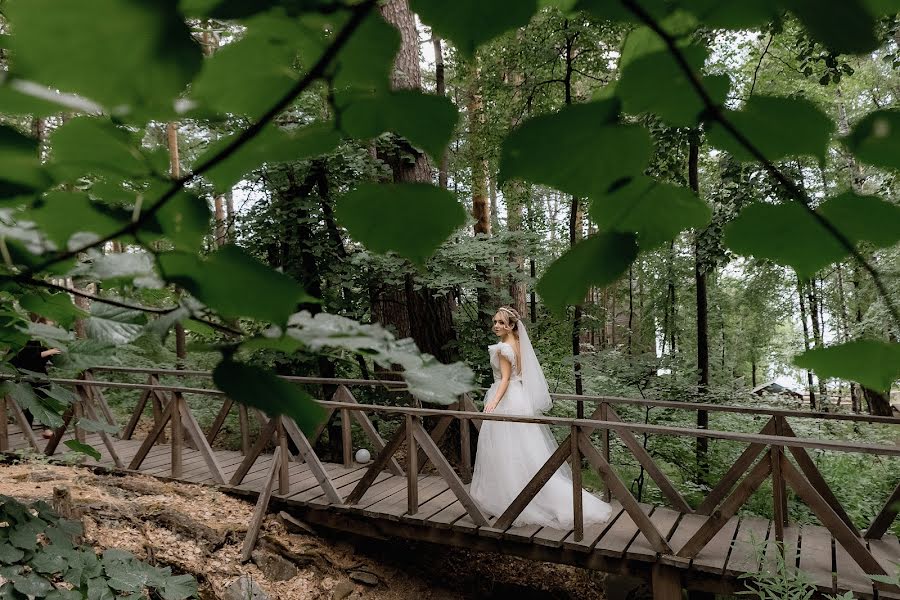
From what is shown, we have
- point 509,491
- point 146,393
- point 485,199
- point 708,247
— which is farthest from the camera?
point 485,199

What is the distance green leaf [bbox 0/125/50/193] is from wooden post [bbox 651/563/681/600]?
4.01 meters

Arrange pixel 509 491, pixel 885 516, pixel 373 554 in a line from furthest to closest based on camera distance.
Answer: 1. pixel 373 554
2. pixel 509 491
3. pixel 885 516

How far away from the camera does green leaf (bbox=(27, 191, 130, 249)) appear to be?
16.0 inches

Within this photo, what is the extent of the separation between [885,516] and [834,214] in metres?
4.46

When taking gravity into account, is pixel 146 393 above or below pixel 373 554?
above

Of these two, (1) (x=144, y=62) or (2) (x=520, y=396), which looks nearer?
(1) (x=144, y=62)

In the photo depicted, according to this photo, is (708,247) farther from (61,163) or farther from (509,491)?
(61,163)

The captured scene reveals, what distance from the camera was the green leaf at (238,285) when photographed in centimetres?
38

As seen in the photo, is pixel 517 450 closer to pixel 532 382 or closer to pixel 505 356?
pixel 532 382

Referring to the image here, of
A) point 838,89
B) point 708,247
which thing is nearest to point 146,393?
point 708,247

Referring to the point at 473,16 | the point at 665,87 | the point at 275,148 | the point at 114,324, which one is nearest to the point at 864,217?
the point at 665,87

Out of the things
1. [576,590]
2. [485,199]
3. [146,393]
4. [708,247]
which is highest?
[485,199]

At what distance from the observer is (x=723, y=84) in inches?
15.1

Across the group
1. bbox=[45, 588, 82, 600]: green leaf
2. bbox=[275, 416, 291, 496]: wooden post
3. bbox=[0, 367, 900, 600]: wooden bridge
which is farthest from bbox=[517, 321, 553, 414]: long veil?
bbox=[45, 588, 82, 600]: green leaf
